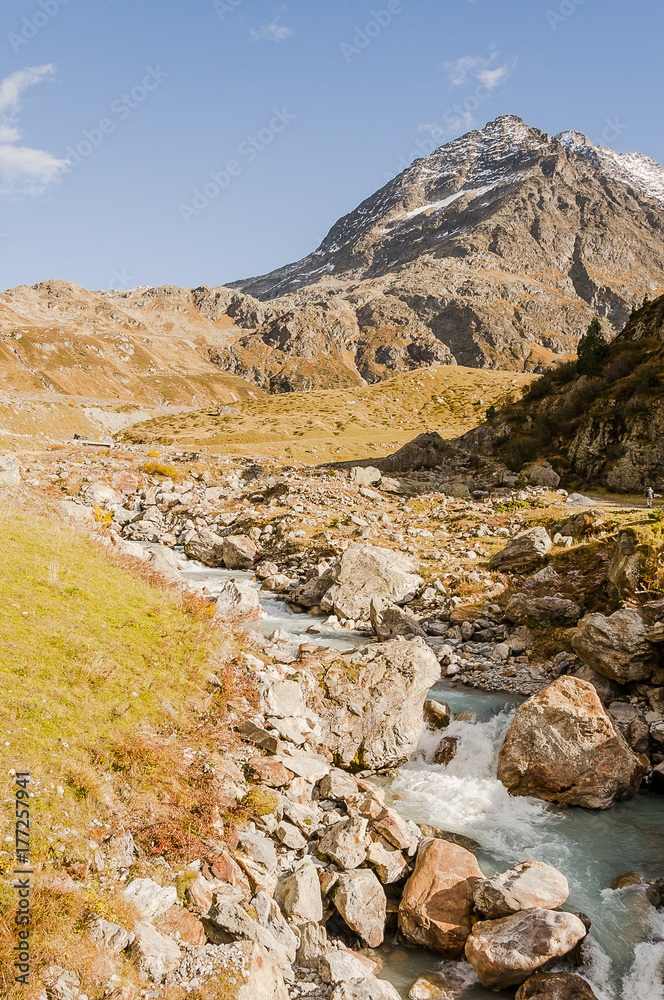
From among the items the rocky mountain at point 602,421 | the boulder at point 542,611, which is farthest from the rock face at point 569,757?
the rocky mountain at point 602,421

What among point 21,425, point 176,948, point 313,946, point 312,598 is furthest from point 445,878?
point 21,425

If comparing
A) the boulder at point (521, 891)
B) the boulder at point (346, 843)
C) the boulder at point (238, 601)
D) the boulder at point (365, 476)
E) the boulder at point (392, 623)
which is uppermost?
the boulder at point (365, 476)

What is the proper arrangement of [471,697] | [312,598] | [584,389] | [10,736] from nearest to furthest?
[10,736] → [471,697] → [312,598] → [584,389]

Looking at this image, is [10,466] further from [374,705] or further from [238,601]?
[374,705]

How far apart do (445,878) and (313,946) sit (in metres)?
2.40

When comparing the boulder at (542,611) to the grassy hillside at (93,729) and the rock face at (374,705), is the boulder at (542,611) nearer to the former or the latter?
the rock face at (374,705)

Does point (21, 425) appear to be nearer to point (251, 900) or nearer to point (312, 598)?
point (312, 598)

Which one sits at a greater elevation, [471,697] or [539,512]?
[539,512]

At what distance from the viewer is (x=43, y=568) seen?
39.5ft

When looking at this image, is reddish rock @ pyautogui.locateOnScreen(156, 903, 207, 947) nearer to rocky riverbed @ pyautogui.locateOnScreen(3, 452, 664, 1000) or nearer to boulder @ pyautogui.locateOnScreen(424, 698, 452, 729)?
rocky riverbed @ pyautogui.locateOnScreen(3, 452, 664, 1000)

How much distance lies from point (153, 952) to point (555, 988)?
520 centimetres

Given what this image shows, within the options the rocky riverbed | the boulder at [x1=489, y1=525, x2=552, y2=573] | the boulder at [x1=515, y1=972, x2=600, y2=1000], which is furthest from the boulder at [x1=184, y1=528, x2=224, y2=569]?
the boulder at [x1=515, y1=972, x2=600, y2=1000]

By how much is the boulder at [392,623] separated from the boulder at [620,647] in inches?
227

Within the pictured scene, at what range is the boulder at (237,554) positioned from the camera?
28141 mm
